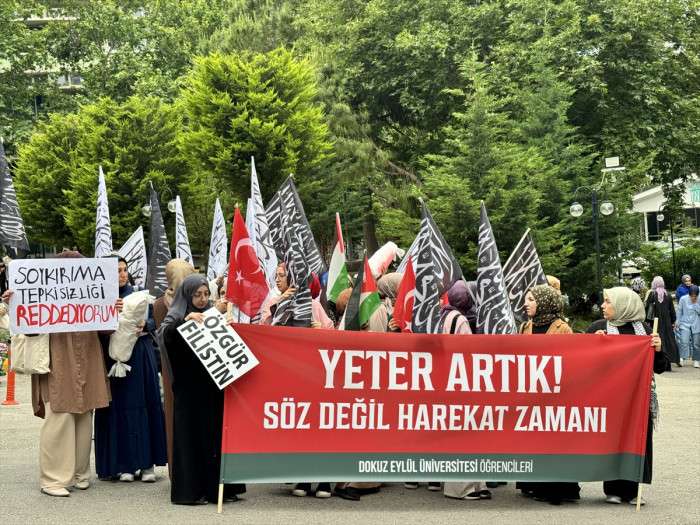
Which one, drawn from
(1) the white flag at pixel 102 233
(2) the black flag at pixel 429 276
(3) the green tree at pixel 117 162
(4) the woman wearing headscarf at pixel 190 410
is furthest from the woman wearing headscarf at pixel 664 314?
(3) the green tree at pixel 117 162

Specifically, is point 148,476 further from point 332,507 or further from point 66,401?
point 332,507

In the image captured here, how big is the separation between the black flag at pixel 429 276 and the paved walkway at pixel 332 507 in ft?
4.49

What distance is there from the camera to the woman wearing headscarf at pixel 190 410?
342 inches

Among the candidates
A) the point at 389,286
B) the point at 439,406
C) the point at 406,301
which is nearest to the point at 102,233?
the point at 389,286

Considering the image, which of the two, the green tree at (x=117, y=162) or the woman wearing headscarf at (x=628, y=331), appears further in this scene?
the green tree at (x=117, y=162)

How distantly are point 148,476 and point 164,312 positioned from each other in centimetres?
151

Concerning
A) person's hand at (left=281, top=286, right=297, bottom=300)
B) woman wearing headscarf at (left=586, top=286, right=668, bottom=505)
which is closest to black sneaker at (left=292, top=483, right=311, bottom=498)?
person's hand at (left=281, top=286, right=297, bottom=300)

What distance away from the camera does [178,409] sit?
8.73 metres

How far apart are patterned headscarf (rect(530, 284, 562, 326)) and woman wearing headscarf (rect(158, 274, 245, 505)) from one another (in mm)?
2482

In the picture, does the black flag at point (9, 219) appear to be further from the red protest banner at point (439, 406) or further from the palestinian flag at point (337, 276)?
the red protest banner at point (439, 406)

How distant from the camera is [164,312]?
10.6 m

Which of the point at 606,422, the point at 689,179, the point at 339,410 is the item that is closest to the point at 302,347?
the point at 339,410

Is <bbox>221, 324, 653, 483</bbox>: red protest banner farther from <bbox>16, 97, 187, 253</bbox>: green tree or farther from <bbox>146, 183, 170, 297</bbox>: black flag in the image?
<bbox>16, 97, 187, 253</bbox>: green tree

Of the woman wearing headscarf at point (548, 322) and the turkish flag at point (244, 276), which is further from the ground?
the turkish flag at point (244, 276)
